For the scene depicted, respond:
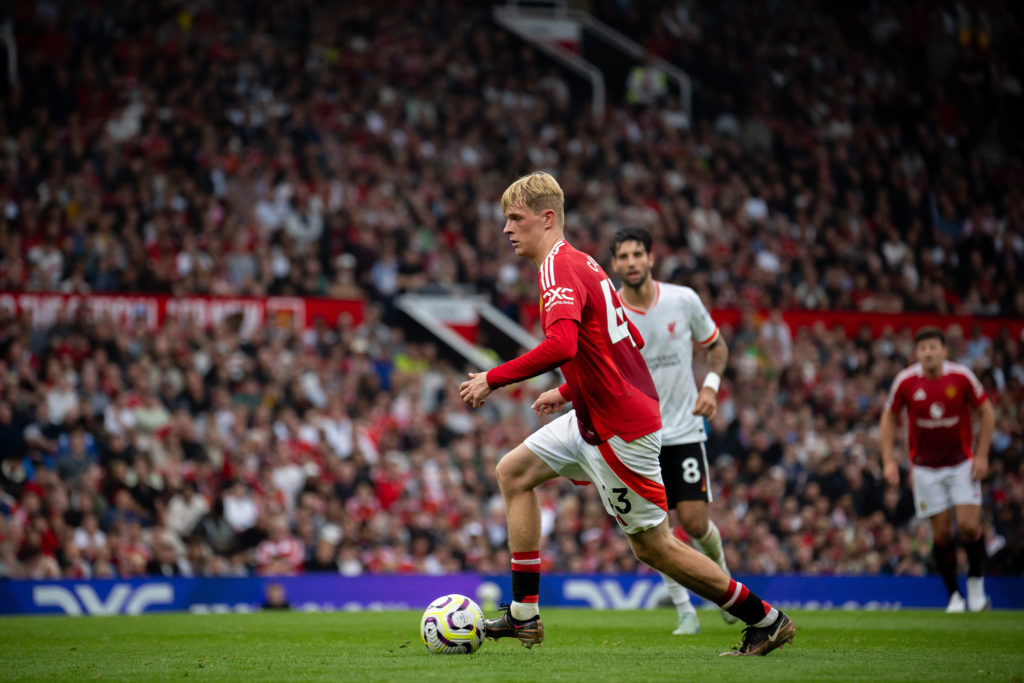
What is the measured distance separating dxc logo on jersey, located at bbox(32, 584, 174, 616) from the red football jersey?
8514 millimetres

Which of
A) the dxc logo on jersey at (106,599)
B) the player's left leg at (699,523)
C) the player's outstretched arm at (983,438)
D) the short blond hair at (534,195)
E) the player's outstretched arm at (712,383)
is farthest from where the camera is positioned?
the dxc logo on jersey at (106,599)

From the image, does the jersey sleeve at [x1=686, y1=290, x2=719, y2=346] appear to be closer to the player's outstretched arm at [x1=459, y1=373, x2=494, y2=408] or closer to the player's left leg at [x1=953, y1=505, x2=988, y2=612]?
the player's outstretched arm at [x1=459, y1=373, x2=494, y2=408]

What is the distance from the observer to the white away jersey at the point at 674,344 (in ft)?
31.4

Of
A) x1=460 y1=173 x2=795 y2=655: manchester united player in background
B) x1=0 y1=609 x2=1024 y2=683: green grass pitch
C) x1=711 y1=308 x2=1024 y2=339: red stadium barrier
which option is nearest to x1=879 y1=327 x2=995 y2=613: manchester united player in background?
x1=0 y1=609 x2=1024 y2=683: green grass pitch

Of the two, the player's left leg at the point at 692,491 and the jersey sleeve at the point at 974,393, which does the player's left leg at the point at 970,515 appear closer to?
the jersey sleeve at the point at 974,393

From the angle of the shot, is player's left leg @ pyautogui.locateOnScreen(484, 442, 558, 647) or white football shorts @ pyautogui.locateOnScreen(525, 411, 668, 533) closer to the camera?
white football shorts @ pyautogui.locateOnScreen(525, 411, 668, 533)

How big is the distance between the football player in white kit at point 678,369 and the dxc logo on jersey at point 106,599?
6.74 m

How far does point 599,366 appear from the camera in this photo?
22.2 ft

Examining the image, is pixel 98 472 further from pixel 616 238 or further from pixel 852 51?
pixel 852 51

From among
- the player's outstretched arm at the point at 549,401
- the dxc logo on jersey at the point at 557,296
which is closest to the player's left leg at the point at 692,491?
the player's outstretched arm at the point at 549,401

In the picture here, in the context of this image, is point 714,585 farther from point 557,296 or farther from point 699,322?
point 699,322

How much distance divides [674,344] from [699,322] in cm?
26

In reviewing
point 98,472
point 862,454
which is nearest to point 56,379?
point 98,472

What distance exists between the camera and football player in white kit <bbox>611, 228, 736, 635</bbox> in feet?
30.6
